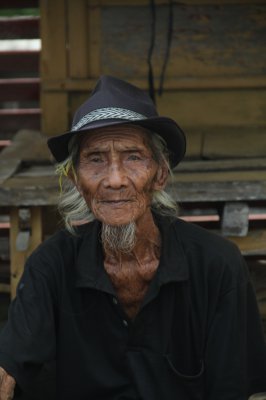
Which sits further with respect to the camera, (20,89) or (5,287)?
(20,89)

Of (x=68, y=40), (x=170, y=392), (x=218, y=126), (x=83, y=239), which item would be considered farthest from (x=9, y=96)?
(x=170, y=392)

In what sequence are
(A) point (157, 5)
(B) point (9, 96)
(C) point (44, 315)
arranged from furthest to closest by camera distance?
(B) point (9, 96), (A) point (157, 5), (C) point (44, 315)

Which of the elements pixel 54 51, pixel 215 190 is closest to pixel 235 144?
pixel 215 190

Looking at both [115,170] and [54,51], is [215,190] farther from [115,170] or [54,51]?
[54,51]

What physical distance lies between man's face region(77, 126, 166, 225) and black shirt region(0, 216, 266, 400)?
0.24 metres

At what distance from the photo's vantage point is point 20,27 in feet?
21.0

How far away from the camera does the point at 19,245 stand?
14.3 feet

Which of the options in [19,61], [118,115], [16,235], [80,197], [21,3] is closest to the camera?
[118,115]

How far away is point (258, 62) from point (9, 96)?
7.39 ft

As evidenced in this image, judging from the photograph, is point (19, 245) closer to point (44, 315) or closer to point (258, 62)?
point (44, 315)

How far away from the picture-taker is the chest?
9.82 ft

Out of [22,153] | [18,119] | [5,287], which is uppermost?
[22,153]

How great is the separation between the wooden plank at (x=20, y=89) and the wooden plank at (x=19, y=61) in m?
0.16

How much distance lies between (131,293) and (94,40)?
2.39 m
